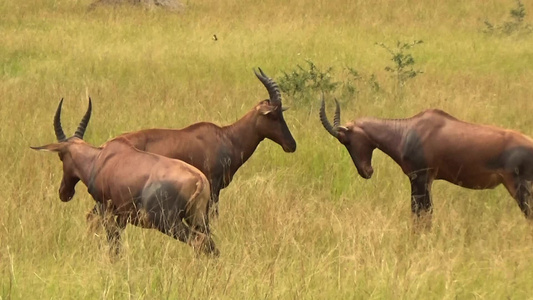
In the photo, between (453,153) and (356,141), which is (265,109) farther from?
(453,153)

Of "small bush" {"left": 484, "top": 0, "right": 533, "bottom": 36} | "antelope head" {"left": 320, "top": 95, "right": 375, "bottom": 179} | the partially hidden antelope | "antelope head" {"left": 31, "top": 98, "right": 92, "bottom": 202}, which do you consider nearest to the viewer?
"antelope head" {"left": 31, "top": 98, "right": 92, "bottom": 202}

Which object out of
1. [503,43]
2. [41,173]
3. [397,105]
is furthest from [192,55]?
[41,173]

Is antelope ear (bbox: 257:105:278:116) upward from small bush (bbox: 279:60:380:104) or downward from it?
upward

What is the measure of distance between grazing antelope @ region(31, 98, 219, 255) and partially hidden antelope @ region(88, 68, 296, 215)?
0.85ft

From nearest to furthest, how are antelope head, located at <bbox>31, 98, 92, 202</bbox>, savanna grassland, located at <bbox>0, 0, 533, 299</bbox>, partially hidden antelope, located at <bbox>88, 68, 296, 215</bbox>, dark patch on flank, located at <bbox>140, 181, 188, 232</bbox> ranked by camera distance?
1. savanna grassland, located at <bbox>0, 0, 533, 299</bbox>
2. dark patch on flank, located at <bbox>140, 181, 188, 232</bbox>
3. antelope head, located at <bbox>31, 98, 92, 202</bbox>
4. partially hidden antelope, located at <bbox>88, 68, 296, 215</bbox>

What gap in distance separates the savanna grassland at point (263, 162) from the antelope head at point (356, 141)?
28 centimetres

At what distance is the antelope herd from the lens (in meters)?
5.32

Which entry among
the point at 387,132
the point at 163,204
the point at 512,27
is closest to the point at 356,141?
the point at 387,132

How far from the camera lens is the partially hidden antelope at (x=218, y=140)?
21.0ft

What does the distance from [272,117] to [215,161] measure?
30.4 inches

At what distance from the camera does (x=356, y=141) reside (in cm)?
704

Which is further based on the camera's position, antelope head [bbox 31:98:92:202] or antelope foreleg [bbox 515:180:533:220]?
antelope foreleg [bbox 515:180:533:220]

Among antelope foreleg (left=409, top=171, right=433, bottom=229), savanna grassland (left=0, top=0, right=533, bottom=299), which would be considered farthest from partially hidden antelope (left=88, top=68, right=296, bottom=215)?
antelope foreleg (left=409, top=171, right=433, bottom=229)

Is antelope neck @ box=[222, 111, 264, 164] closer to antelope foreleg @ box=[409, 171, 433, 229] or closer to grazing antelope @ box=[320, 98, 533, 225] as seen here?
grazing antelope @ box=[320, 98, 533, 225]
